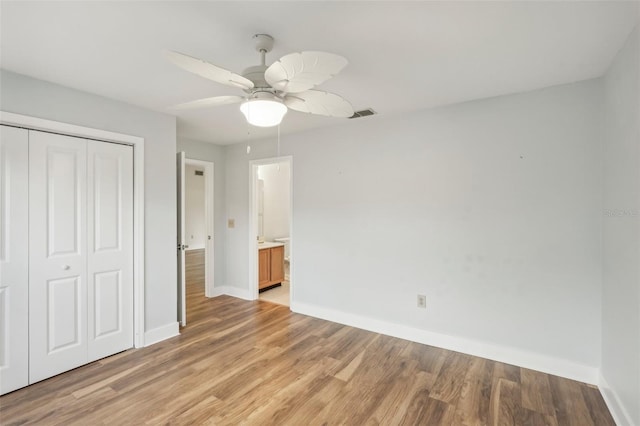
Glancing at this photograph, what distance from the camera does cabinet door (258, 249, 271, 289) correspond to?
4.84 metres

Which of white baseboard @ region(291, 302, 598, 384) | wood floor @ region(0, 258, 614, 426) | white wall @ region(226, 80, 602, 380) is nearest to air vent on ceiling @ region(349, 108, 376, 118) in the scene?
white wall @ region(226, 80, 602, 380)

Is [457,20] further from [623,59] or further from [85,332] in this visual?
[85,332]

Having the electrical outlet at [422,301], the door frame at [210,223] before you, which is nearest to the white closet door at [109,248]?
the door frame at [210,223]

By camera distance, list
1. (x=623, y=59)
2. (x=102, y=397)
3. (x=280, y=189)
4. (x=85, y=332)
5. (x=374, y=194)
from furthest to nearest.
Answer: (x=280, y=189), (x=374, y=194), (x=85, y=332), (x=102, y=397), (x=623, y=59)

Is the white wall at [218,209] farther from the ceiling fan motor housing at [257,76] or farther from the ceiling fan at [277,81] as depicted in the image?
the ceiling fan motor housing at [257,76]

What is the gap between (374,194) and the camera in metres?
3.49

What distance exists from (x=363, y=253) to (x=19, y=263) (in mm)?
3178

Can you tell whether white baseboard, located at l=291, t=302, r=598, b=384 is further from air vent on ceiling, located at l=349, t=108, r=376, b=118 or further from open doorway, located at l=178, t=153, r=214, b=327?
air vent on ceiling, located at l=349, t=108, r=376, b=118

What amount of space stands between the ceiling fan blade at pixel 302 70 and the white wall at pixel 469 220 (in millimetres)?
2041

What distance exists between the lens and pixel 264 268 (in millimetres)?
4957

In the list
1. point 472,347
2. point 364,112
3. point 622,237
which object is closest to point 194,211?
point 364,112

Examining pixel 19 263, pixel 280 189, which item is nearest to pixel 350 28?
pixel 19 263

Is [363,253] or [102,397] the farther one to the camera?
[363,253]

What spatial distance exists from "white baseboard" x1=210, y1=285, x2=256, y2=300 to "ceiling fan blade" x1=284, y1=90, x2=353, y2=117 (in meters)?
3.51
